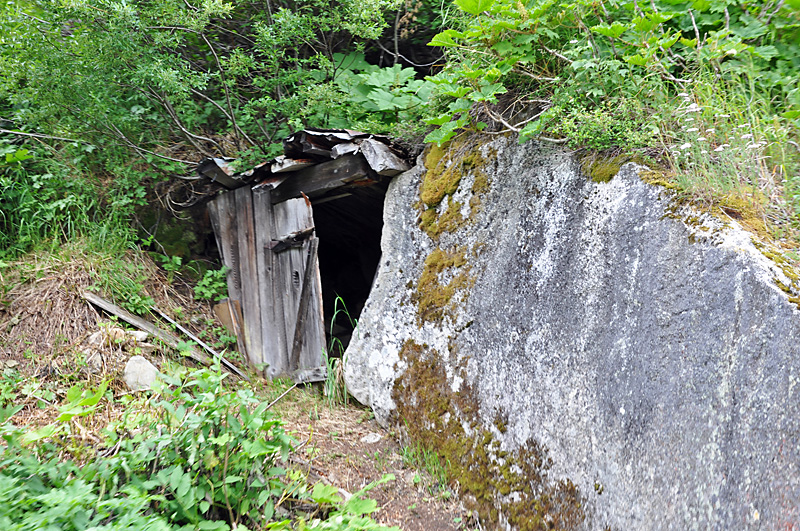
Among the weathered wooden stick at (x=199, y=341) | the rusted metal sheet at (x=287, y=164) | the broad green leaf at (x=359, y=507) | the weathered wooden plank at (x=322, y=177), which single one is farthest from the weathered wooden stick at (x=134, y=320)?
the broad green leaf at (x=359, y=507)

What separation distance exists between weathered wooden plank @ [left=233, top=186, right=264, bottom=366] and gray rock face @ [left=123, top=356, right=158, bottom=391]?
1.23 meters

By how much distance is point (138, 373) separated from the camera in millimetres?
4473

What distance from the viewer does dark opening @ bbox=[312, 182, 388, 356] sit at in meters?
6.30

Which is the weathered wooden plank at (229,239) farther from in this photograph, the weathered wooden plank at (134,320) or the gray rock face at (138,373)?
the gray rock face at (138,373)

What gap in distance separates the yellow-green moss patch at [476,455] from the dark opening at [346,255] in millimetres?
2347

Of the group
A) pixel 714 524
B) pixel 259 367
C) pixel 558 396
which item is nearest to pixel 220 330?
pixel 259 367

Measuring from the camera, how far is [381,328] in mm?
4285

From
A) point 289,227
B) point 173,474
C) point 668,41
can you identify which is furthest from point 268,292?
point 668,41

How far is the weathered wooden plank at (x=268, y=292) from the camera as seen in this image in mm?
5438

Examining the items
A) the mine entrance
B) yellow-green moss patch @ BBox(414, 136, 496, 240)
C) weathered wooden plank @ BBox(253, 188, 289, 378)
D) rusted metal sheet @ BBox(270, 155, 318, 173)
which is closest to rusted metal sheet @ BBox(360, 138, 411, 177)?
the mine entrance

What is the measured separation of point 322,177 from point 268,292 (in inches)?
55.7

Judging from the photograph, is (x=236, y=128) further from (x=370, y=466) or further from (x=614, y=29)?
(x=614, y=29)

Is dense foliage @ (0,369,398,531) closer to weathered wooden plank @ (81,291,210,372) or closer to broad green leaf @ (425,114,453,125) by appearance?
broad green leaf @ (425,114,453,125)

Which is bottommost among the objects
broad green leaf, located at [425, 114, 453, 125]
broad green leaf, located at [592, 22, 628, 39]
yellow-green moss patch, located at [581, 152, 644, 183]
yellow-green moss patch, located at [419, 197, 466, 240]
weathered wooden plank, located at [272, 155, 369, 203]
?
yellow-green moss patch, located at [419, 197, 466, 240]
